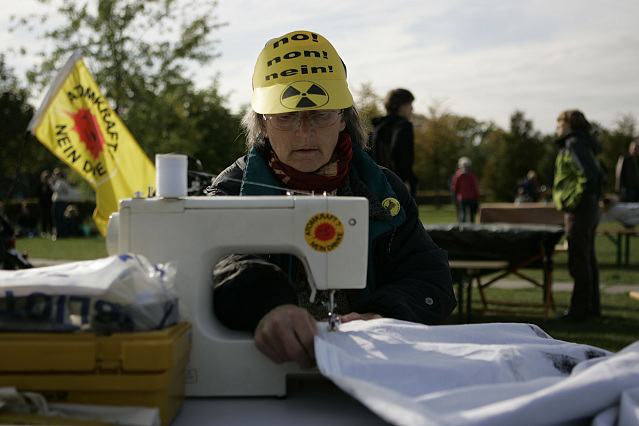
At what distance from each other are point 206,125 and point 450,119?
31.7 metres

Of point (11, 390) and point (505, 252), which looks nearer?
point (11, 390)

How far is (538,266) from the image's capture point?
256 inches

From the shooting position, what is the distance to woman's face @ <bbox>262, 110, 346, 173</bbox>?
1.89 meters

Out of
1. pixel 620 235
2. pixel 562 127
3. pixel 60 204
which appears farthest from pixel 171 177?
pixel 60 204

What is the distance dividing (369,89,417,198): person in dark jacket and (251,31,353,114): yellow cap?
407 centimetres

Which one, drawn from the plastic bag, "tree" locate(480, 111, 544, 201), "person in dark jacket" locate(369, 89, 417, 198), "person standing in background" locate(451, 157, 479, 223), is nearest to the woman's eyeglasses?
the plastic bag

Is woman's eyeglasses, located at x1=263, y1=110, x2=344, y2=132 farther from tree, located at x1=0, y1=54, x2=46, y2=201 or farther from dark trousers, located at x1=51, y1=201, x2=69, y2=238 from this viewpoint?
tree, located at x1=0, y1=54, x2=46, y2=201

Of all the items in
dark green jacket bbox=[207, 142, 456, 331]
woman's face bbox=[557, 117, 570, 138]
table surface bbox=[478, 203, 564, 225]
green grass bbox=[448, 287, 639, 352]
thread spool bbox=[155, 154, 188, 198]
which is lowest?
green grass bbox=[448, 287, 639, 352]

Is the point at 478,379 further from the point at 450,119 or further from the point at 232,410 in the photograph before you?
Answer: the point at 450,119

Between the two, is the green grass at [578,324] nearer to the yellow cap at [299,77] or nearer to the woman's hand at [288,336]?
the yellow cap at [299,77]

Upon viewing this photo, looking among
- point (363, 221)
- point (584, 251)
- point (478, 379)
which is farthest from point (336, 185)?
point (584, 251)

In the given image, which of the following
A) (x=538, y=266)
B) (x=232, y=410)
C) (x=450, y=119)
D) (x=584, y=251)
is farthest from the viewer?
(x=450, y=119)

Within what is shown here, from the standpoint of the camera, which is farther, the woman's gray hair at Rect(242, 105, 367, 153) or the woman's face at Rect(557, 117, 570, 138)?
the woman's face at Rect(557, 117, 570, 138)

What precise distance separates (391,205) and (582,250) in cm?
449
